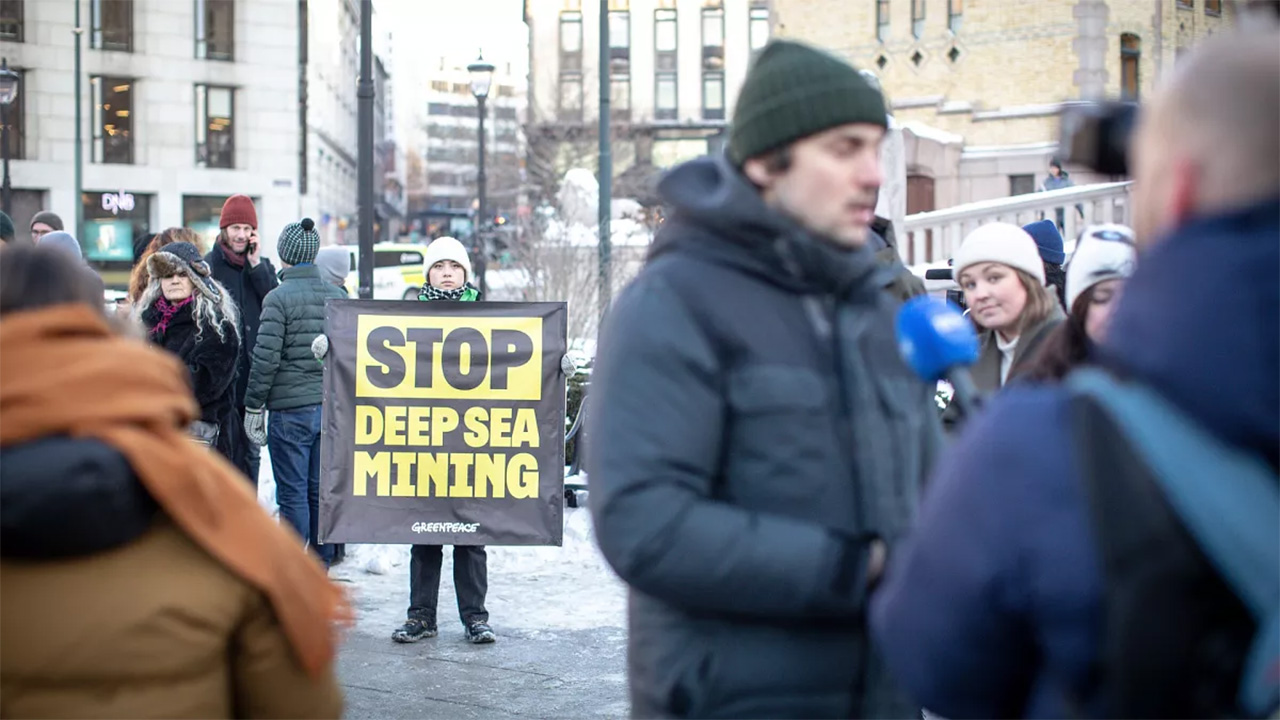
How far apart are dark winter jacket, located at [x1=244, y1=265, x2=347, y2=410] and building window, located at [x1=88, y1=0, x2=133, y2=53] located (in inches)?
1682

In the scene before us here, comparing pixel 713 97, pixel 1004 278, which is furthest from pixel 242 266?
pixel 713 97

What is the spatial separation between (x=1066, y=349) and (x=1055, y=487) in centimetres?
199

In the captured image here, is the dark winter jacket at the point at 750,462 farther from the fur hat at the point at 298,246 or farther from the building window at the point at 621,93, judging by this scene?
the building window at the point at 621,93

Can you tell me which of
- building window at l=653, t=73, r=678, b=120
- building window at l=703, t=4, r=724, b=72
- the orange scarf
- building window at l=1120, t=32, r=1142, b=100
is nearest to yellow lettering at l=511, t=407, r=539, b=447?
the orange scarf

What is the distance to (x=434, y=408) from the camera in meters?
7.92

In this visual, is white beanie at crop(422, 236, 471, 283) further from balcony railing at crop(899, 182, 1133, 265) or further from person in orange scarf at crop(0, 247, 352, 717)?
balcony railing at crop(899, 182, 1133, 265)

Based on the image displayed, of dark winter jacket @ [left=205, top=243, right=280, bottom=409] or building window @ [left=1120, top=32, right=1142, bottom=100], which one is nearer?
dark winter jacket @ [left=205, top=243, right=280, bottom=409]

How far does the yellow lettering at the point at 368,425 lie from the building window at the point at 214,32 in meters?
44.9

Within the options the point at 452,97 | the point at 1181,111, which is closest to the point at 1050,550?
the point at 1181,111

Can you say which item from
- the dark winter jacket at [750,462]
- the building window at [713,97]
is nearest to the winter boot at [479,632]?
the dark winter jacket at [750,462]

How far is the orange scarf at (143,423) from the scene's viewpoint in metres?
2.30

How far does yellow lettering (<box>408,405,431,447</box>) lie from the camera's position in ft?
26.0

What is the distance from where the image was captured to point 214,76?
49.8 metres

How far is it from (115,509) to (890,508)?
123 cm
